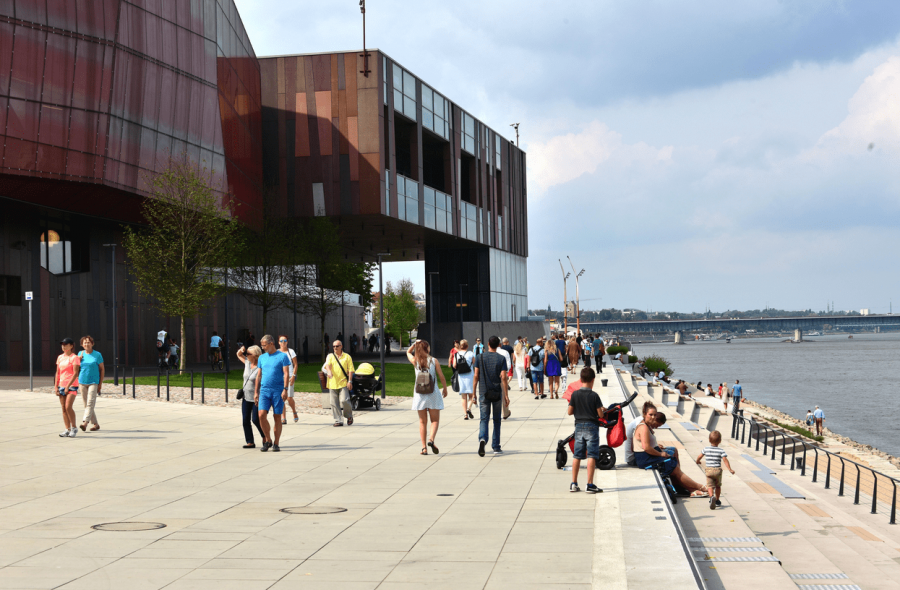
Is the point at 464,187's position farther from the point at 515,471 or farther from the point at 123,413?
the point at 515,471

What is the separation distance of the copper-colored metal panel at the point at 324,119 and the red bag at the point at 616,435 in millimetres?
36890

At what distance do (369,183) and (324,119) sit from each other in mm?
4410

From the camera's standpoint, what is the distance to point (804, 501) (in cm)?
1466

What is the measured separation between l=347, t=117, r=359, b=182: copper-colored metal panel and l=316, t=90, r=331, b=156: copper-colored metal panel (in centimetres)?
125

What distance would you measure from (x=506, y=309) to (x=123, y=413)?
50.8m

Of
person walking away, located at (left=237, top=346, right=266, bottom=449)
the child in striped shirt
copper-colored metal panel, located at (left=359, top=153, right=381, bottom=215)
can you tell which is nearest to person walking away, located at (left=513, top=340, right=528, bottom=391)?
person walking away, located at (left=237, top=346, right=266, bottom=449)

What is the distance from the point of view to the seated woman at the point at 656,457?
38.0 feet

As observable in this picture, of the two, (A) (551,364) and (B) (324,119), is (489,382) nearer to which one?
(A) (551,364)

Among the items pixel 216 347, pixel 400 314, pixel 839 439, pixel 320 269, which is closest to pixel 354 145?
pixel 320 269

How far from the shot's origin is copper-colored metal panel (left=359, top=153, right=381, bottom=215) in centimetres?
4569

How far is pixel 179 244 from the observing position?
104 feet

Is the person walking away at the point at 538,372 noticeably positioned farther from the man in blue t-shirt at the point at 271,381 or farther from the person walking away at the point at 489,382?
the man in blue t-shirt at the point at 271,381

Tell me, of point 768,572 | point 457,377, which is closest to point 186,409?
point 457,377

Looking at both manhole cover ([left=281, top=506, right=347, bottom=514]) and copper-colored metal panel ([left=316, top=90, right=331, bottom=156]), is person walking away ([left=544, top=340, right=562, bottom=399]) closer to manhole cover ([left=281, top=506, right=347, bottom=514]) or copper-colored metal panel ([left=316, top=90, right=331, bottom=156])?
manhole cover ([left=281, top=506, right=347, bottom=514])
